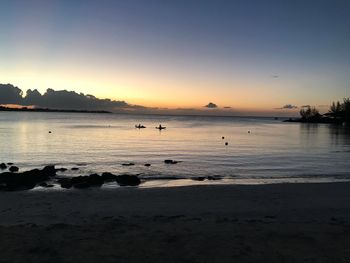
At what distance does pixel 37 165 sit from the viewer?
97.1 feet

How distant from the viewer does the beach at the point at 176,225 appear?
27.7 ft

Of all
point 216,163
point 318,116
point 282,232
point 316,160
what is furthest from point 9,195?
point 318,116

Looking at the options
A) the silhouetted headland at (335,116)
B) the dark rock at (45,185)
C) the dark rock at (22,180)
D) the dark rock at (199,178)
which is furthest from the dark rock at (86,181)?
the silhouetted headland at (335,116)

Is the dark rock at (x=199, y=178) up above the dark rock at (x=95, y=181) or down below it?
below

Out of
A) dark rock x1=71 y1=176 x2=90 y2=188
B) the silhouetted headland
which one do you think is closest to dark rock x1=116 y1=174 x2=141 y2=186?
dark rock x1=71 y1=176 x2=90 y2=188

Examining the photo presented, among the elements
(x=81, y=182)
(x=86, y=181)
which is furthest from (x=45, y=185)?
(x=86, y=181)

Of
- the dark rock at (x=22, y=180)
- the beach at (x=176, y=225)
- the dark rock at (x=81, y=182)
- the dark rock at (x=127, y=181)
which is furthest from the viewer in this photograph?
the dark rock at (x=127, y=181)

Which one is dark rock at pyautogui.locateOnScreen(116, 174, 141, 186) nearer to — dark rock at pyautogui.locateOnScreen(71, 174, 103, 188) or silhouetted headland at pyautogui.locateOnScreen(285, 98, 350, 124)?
dark rock at pyautogui.locateOnScreen(71, 174, 103, 188)

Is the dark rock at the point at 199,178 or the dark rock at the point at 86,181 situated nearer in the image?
the dark rock at the point at 86,181

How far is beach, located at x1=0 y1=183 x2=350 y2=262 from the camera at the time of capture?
8.45 meters

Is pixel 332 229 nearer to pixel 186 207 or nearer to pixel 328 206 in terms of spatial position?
pixel 328 206

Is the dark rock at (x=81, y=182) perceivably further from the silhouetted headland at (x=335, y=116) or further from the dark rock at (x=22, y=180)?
the silhouetted headland at (x=335, y=116)

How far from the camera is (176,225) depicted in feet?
36.3

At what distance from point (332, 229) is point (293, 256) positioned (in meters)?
2.84
